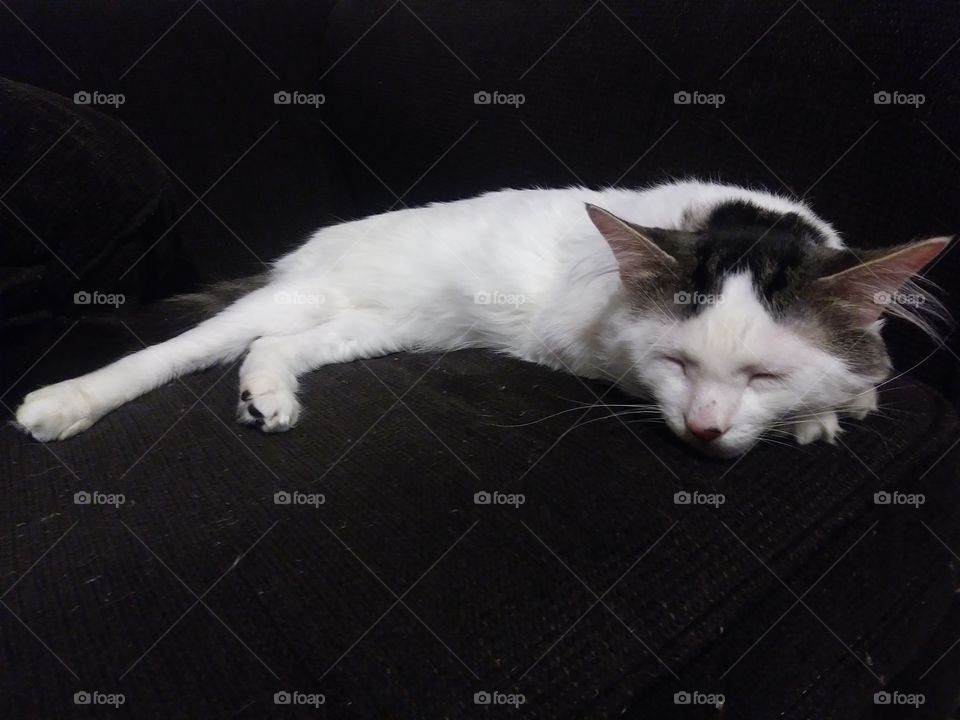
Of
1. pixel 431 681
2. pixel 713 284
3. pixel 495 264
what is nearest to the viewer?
pixel 431 681

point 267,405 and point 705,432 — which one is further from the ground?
point 267,405

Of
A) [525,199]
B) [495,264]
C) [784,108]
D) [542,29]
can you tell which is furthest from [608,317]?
[542,29]

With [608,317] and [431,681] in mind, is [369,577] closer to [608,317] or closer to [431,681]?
[431,681]

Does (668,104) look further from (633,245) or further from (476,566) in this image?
(476,566)

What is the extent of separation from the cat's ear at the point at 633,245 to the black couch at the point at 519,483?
231 mm

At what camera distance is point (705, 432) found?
88 centimetres

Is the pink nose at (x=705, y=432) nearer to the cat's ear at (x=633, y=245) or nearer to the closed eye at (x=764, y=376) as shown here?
the closed eye at (x=764, y=376)

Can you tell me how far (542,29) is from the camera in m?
1.70

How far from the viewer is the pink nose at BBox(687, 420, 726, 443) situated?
88cm

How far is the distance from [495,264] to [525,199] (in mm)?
195

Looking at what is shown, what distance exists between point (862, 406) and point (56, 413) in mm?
1282

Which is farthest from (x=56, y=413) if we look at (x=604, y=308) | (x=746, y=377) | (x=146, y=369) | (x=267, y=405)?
(x=746, y=377)

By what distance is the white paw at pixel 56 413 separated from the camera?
1.04m

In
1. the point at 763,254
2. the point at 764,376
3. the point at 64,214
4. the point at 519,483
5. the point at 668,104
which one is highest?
the point at 668,104
